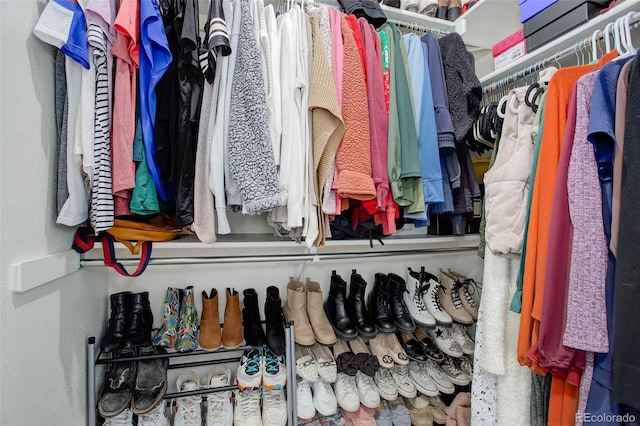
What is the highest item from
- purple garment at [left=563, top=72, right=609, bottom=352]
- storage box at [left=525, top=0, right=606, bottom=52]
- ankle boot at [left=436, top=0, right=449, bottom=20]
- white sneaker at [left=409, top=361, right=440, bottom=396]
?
ankle boot at [left=436, top=0, right=449, bottom=20]

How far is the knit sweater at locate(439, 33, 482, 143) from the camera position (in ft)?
3.21

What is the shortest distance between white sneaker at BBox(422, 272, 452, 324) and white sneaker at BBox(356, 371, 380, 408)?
0.39 meters

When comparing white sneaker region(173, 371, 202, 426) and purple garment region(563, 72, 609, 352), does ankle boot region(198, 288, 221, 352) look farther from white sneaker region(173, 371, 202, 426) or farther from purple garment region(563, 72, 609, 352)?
purple garment region(563, 72, 609, 352)

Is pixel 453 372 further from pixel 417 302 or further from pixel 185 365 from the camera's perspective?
pixel 185 365

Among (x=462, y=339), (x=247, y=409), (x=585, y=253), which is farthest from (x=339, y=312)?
(x=585, y=253)

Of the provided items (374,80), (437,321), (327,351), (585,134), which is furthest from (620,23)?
(327,351)

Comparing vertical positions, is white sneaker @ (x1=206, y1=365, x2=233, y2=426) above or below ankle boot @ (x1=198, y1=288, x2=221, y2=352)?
below

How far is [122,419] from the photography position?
0.94m

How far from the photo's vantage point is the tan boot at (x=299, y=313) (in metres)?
1.09

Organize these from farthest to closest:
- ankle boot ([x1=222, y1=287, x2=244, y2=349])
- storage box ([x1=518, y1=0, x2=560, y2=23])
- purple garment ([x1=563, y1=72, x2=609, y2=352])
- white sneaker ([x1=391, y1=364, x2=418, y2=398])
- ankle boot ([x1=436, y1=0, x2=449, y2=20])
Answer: ankle boot ([x1=436, y1=0, x2=449, y2=20])
white sneaker ([x1=391, y1=364, x2=418, y2=398])
ankle boot ([x1=222, y1=287, x2=244, y2=349])
storage box ([x1=518, y1=0, x2=560, y2=23])
purple garment ([x1=563, y1=72, x2=609, y2=352])

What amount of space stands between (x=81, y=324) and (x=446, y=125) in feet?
4.32

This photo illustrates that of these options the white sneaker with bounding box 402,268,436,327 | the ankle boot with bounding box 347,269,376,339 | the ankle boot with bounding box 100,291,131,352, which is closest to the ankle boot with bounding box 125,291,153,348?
A: the ankle boot with bounding box 100,291,131,352

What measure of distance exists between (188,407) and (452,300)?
116cm

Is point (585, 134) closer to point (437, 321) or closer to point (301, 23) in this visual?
point (301, 23)
